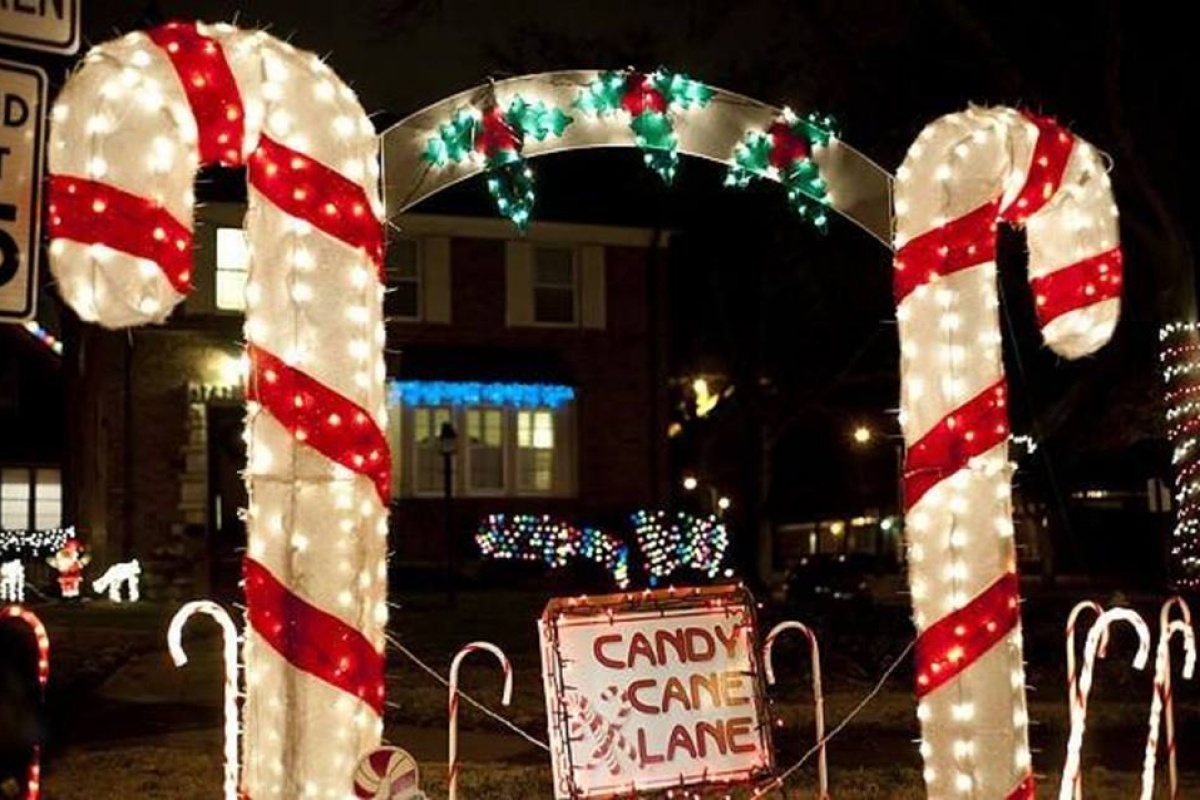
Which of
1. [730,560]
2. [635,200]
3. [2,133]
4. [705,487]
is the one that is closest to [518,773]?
[2,133]

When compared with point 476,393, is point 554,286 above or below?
above

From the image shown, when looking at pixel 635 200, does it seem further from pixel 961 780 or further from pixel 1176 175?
pixel 961 780

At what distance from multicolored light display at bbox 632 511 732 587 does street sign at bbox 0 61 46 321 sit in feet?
72.7

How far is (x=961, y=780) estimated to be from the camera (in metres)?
6.68

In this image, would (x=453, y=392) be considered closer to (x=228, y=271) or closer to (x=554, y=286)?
(x=554, y=286)

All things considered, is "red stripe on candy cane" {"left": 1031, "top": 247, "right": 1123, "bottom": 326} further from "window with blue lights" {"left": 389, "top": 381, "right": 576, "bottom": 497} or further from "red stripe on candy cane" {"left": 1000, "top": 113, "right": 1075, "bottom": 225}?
"window with blue lights" {"left": 389, "top": 381, "right": 576, "bottom": 497}

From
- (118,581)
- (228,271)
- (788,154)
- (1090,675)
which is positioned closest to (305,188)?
(788,154)

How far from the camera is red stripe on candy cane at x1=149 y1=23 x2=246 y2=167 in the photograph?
5.61 meters

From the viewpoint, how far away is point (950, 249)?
6.80 m

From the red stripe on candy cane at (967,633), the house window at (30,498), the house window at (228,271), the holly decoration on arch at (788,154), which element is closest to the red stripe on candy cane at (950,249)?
the holly decoration on arch at (788,154)

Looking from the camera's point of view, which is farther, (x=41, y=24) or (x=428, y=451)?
(x=428, y=451)

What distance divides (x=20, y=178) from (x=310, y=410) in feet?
4.36

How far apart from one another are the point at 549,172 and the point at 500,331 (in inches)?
132

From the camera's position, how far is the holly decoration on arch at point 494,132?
21.9 feet
